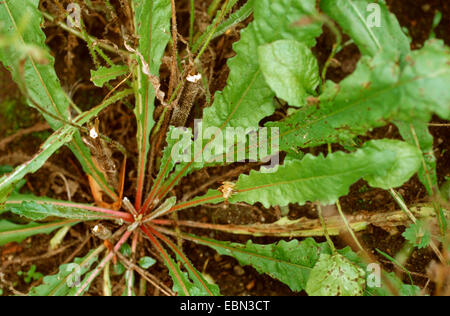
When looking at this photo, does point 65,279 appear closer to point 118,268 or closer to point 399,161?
point 118,268

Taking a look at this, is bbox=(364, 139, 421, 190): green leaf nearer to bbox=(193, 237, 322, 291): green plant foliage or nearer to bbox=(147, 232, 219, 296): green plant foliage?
bbox=(193, 237, 322, 291): green plant foliage

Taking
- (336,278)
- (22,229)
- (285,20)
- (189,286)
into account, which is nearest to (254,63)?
(285,20)

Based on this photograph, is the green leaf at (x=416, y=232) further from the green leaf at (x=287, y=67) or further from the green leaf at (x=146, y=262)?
the green leaf at (x=146, y=262)

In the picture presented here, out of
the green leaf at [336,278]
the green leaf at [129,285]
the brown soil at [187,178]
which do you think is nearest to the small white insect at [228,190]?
the brown soil at [187,178]

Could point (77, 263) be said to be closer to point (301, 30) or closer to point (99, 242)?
point (99, 242)

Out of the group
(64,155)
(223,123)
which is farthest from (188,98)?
(64,155)
